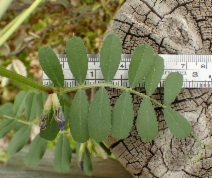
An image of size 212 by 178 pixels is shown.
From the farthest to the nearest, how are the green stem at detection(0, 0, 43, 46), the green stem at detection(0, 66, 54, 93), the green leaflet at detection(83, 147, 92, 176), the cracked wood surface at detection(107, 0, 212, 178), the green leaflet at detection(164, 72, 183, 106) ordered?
1. the green stem at detection(0, 0, 43, 46)
2. the green leaflet at detection(83, 147, 92, 176)
3. the cracked wood surface at detection(107, 0, 212, 178)
4. the green leaflet at detection(164, 72, 183, 106)
5. the green stem at detection(0, 66, 54, 93)

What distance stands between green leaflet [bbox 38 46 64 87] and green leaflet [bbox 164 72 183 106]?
0.41 meters

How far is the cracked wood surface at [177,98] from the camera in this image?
1.59 meters

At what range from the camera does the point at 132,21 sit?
1.63 meters

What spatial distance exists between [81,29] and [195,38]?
1183mm

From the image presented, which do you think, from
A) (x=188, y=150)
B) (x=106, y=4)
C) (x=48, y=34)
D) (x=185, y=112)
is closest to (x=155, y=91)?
(x=185, y=112)

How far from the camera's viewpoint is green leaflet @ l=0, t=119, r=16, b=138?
1.64m

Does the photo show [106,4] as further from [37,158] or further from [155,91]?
[37,158]

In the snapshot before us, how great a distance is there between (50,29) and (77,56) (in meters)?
1.34

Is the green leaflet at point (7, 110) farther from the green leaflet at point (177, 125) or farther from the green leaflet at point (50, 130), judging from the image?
the green leaflet at point (177, 125)

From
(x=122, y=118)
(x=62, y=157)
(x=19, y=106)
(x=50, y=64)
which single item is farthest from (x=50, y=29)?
(x=122, y=118)

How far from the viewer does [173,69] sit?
1.62 m

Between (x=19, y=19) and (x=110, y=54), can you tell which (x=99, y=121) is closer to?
(x=110, y=54)

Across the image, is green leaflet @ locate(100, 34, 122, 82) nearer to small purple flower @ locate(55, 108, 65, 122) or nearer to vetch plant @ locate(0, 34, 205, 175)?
vetch plant @ locate(0, 34, 205, 175)

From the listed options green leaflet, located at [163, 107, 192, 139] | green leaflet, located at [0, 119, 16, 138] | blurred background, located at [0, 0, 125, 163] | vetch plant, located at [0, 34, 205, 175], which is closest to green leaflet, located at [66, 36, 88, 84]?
vetch plant, located at [0, 34, 205, 175]
